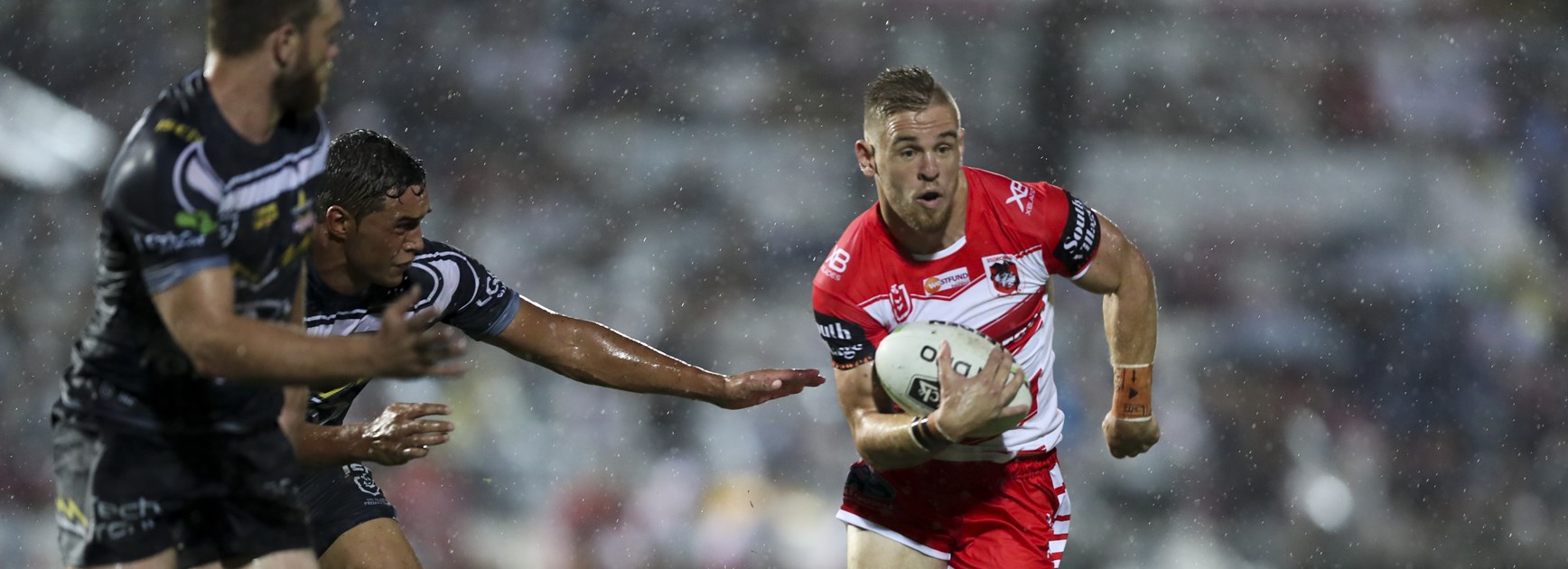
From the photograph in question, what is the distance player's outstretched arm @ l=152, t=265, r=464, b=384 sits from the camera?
243 centimetres

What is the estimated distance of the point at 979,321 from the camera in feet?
13.5

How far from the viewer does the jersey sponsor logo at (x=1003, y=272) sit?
13.4 feet

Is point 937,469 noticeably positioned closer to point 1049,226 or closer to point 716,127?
point 1049,226

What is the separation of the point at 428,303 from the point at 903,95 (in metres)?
1.53

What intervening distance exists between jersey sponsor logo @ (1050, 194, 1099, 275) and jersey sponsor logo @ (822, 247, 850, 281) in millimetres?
617

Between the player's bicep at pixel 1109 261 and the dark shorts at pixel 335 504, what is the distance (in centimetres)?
223

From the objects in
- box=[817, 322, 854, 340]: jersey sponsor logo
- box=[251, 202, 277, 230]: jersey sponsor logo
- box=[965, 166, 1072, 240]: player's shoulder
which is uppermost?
box=[965, 166, 1072, 240]: player's shoulder

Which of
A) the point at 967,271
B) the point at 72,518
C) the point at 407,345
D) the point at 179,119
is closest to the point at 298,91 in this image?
the point at 179,119

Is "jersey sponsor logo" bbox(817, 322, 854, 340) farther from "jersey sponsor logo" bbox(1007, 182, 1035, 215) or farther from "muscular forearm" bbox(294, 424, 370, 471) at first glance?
"muscular forearm" bbox(294, 424, 370, 471)

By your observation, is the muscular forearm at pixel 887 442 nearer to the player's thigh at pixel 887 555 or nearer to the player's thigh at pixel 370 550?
the player's thigh at pixel 887 555

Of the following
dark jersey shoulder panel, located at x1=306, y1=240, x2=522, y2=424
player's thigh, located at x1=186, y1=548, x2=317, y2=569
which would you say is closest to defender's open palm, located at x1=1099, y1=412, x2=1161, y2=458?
dark jersey shoulder panel, located at x1=306, y1=240, x2=522, y2=424

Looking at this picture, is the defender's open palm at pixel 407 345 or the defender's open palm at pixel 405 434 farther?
the defender's open palm at pixel 405 434

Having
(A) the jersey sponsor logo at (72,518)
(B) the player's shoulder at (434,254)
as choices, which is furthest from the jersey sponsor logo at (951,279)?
(A) the jersey sponsor logo at (72,518)

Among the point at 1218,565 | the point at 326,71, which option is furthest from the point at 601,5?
the point at 326,71
